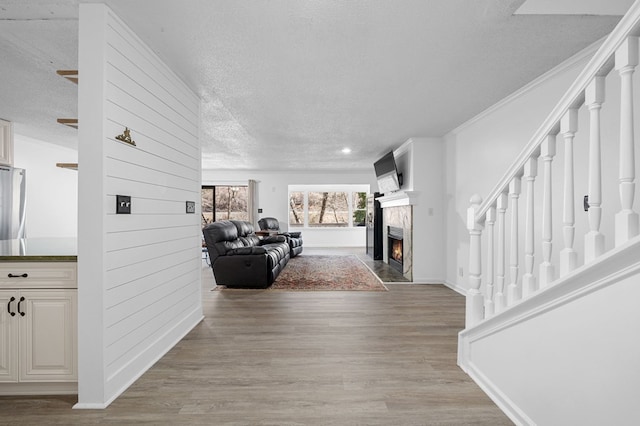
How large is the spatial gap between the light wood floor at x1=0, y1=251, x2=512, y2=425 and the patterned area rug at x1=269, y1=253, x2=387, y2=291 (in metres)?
1.19

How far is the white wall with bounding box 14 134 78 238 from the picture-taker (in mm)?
5148

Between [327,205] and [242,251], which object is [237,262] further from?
[327,205]

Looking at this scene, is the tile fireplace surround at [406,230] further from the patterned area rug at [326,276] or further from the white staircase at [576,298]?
the white staircase at [576,298]

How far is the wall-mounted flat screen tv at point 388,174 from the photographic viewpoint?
5.50 m

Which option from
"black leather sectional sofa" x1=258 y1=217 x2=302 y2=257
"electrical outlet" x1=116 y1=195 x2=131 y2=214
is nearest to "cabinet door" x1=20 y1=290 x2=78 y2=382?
"electrical outlet" x1=116 y1=195 x2=131 y2=214

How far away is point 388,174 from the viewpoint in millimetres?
5785

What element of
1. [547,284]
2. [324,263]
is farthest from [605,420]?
[324,263]

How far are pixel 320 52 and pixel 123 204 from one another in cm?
179

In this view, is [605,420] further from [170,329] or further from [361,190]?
[361,190]

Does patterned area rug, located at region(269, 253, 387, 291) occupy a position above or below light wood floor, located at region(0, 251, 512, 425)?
above

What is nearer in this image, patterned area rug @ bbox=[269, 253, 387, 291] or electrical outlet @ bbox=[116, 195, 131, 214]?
electrical outlet @ bbox=[116, 195, 131, 214]

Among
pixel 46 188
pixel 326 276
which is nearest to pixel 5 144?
pixel 46 188

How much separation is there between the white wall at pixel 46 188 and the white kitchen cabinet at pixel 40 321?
4471 millimetres

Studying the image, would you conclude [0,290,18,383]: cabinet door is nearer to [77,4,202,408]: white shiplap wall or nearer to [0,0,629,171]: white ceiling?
[77,4,202,408]: white shiplap wall
